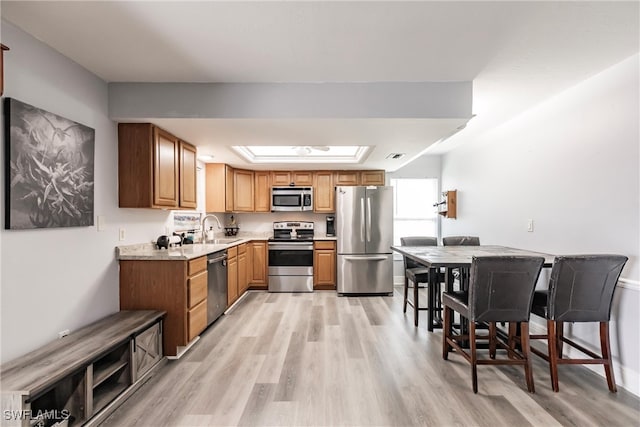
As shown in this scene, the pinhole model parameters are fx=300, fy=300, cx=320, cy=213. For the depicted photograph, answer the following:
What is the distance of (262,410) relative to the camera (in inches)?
76.9

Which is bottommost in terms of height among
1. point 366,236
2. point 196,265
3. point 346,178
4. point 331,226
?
point 196,265

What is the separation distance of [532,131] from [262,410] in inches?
145

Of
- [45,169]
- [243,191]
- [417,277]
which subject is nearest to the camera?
[45,169]

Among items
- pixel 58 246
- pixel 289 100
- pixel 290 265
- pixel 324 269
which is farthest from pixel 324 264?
pixel 58 246

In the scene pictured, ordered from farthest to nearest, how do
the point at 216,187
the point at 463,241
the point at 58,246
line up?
the point at 216,187
the point at 463,241
the point at 58,246

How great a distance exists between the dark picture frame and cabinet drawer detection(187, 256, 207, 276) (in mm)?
833

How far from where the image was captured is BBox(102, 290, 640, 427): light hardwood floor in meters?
Result: 1.88

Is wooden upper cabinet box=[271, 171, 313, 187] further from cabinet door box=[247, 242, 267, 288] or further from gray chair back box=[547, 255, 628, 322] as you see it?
gray chair back box=[547, 255, 628, 322]

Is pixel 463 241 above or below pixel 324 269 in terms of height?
above

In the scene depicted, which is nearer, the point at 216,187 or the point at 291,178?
the point at 216,187

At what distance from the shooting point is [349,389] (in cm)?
219

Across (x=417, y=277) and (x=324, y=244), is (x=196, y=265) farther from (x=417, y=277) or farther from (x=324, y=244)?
(x=324, y=244)

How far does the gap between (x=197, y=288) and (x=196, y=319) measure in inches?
11.7

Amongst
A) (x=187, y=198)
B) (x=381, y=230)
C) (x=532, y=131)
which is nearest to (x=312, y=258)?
(x=381, y=230)
